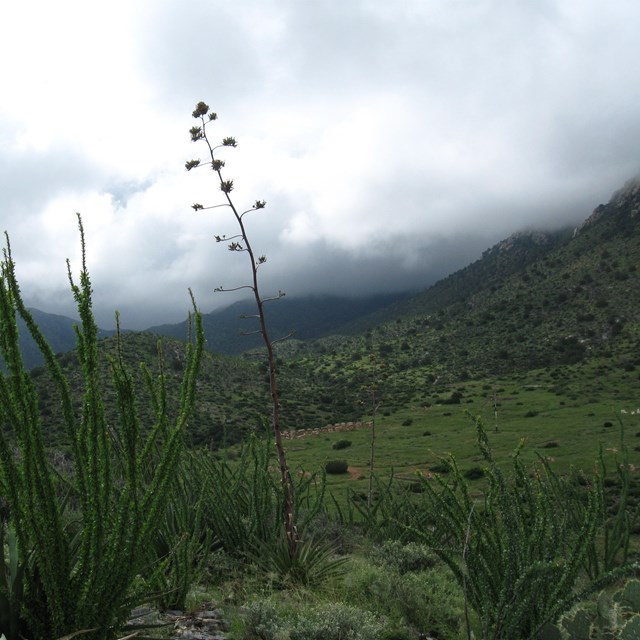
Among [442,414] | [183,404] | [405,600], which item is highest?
[183,404]

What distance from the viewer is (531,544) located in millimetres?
4191

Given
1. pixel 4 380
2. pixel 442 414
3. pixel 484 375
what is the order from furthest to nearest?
pixel 484 375, pixel 442 414, pixel 4 380

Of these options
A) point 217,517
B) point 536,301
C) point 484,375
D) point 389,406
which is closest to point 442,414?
point 389,406

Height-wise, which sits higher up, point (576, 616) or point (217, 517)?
point (576, 616)

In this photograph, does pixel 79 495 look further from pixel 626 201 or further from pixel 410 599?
pixel 626 201

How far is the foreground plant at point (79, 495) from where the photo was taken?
2.63m

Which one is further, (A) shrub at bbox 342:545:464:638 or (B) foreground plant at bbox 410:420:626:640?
(A) shrub at bbox 342:545:464:638

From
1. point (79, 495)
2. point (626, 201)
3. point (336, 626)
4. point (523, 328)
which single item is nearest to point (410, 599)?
point (336, 626)

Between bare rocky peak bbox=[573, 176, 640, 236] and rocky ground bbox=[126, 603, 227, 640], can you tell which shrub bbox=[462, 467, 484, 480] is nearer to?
rocky ground bbox=[126, 603, 227, 640]

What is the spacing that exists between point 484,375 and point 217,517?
77.8 meters

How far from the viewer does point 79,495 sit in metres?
2.86

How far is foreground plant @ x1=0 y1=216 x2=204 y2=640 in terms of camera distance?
2635mm

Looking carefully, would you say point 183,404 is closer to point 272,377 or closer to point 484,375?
point 272,377

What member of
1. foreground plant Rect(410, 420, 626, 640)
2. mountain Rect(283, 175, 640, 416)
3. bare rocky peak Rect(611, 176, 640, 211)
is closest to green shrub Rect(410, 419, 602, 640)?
foreground plant Rect(410, 420, 626, 640)
